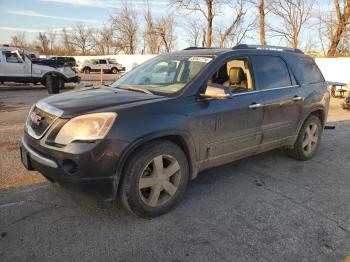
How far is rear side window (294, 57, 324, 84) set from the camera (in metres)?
5.10

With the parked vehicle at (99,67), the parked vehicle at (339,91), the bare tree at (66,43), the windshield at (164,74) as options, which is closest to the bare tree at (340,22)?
the parked vehicle at (339,91)

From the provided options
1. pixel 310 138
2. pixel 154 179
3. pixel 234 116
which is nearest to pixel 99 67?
pixel 310 138

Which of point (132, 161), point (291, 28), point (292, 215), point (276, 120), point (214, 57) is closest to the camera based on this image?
point (132, 161)

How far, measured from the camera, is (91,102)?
127 inches

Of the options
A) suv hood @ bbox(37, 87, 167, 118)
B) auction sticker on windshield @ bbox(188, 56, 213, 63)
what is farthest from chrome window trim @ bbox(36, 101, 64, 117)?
auction sticker on windshield @ bbox(188, 56, 213, 63)

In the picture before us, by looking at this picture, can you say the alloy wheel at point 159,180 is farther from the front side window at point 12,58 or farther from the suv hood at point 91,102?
the front side window at point 12,58

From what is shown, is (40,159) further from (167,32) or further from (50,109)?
(167,32)

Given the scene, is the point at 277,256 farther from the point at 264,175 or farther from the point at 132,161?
the point at 264,175

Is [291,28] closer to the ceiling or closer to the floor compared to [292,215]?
closer to the ceiling

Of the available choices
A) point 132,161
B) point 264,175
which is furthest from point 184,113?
point 264,175

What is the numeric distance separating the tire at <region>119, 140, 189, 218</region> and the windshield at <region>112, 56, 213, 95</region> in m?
0.70

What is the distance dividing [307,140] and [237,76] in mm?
1918

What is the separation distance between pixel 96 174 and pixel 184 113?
1086mm

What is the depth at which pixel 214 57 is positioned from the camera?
12.9 ft
